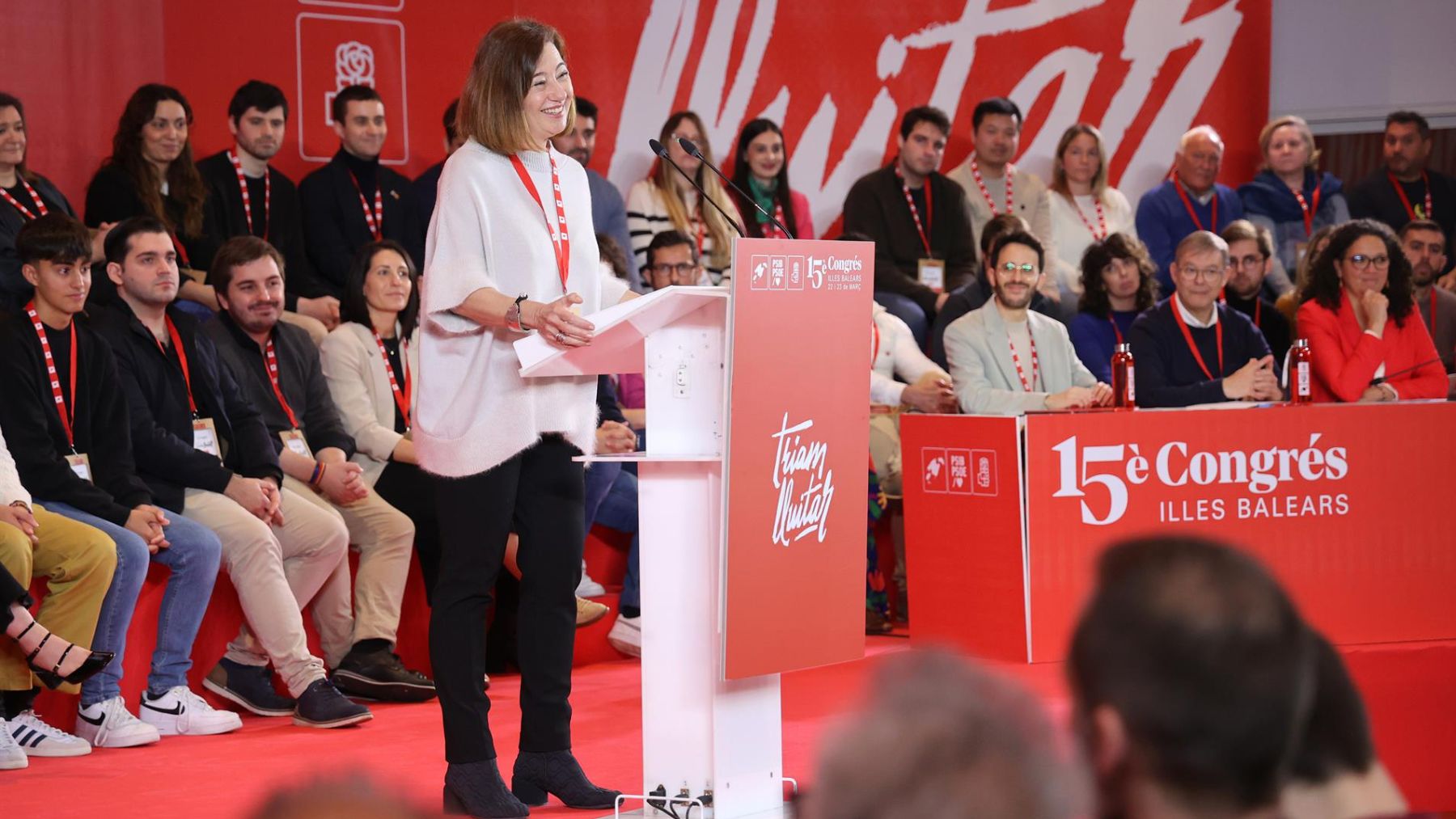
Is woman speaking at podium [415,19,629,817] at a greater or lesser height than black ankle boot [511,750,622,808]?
greater

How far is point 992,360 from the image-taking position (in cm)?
551

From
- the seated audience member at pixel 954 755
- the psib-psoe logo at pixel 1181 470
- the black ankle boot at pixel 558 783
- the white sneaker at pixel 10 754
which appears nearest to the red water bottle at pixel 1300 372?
the psib-psoe logo at pixel 1181 470

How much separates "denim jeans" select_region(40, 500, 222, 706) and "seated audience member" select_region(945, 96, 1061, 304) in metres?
4.14

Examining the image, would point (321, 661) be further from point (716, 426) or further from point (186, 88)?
point (186, 88)

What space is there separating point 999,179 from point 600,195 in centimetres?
215

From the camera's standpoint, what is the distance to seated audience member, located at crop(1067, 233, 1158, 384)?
613 centimetres

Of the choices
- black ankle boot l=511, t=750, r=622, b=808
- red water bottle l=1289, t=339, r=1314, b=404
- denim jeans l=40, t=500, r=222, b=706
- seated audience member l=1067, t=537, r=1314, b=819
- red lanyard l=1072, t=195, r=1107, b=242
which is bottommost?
black ankle boot l=511, t=750, r=622, b=808

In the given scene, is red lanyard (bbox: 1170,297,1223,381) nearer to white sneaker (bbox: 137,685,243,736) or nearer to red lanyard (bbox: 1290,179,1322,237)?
red lanyard (bbox: 1290,179,1322,237)

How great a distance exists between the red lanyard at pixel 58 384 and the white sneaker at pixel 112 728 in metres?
0.75

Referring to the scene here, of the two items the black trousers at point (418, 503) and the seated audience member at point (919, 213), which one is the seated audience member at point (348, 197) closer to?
the black trousers at point (418, 503)

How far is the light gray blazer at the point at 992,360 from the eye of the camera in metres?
5.48

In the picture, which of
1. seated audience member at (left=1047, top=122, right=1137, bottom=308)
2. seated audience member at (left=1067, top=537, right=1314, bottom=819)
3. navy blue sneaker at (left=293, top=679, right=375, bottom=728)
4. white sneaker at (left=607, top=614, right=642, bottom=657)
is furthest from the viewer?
seated audience member at (left=1047, top=122, right=1137, bottom=308)

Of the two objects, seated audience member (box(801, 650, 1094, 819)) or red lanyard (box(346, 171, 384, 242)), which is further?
red lanyard (box(346, 171, 384, 242))

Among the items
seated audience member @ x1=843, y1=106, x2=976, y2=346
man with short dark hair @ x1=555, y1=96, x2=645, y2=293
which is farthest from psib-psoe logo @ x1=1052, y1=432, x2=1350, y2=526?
seated audience member @ x1=843, y1=106, x2=976, y2=346
